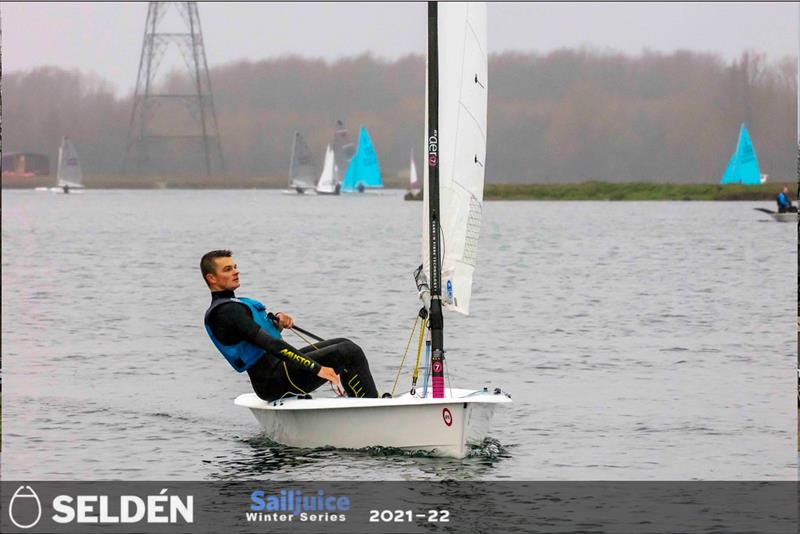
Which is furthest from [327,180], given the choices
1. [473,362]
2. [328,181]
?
[473,362]

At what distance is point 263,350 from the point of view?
49.2ft

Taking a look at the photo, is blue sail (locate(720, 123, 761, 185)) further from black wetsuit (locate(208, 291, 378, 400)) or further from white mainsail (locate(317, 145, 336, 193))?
black wetsuit (locate(208, 291, 378, 400))

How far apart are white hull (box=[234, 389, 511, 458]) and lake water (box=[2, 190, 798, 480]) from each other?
18 centimetres

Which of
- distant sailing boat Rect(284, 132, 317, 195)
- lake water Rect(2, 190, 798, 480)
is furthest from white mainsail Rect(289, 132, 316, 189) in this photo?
lake water Rect(2, 190, 798, 480)

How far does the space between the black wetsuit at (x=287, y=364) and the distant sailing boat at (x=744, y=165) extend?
109 m

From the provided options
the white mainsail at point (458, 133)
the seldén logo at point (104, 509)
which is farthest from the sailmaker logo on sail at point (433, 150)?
the seldén logo at point (104, 509)

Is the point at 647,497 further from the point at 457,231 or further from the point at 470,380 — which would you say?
the point at 470,380

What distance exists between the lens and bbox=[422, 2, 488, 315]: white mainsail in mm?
15156

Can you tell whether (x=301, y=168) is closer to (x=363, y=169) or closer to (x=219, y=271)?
(x=363, y=169)

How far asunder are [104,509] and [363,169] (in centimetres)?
14654

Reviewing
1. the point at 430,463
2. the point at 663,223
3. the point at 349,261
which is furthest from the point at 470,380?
the point at 663,223

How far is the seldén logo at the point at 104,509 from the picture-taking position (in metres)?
13.0

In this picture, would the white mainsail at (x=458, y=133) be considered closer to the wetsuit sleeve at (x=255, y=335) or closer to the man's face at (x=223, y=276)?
the wetsuit sleeve at (x=255, y=335)

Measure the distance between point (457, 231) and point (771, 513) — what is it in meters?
4.34
